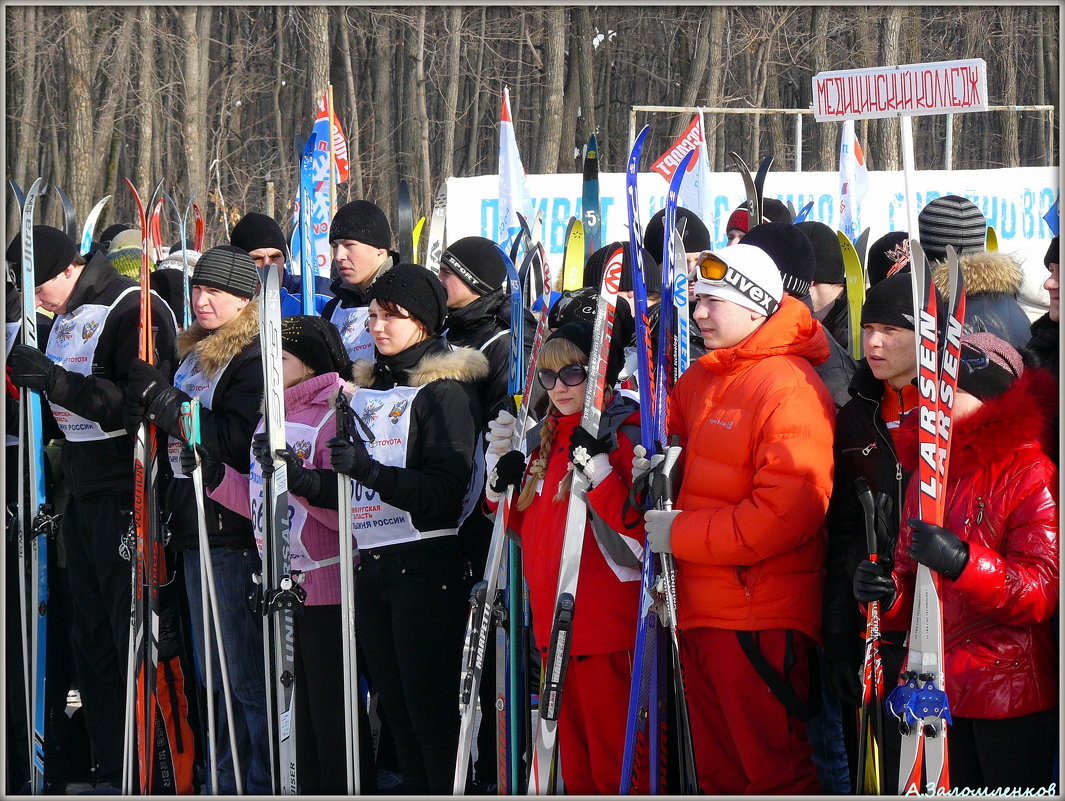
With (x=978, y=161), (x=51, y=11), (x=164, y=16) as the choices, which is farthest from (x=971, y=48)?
(x=51, y=11)

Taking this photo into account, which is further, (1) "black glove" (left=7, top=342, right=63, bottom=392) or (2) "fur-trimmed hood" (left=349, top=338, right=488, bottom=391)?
(1) "black glove" (left=7, top=342, right=63, bottom=392)

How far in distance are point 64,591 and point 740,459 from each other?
2.89m

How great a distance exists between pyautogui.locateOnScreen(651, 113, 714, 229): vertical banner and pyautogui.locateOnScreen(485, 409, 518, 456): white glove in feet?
7.92

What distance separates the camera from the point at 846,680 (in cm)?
310

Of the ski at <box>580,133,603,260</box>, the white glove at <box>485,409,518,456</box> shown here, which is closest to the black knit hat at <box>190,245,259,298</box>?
the white glove at <box>485,409,518,456</box>

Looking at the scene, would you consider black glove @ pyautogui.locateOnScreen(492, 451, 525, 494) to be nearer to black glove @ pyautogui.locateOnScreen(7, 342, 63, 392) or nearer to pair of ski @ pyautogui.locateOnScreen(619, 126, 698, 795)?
pair of ski @ pyautogui.locateOnScreen(619, 126, 698, 795)

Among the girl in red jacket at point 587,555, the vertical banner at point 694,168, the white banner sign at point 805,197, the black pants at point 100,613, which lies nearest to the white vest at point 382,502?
the girl in red jacket at point 587,555

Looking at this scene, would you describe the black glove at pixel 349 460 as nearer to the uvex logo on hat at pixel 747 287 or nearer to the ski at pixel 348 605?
the ski at pixel 348 605

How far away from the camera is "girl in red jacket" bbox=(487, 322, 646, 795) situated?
3.42 metres

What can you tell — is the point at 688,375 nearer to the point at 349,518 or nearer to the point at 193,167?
the point at 349,518

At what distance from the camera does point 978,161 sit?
24.9 meters

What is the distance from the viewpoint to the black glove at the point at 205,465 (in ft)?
12.6

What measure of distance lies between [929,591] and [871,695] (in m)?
0.36

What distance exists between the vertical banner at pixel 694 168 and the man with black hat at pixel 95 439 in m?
2.65
